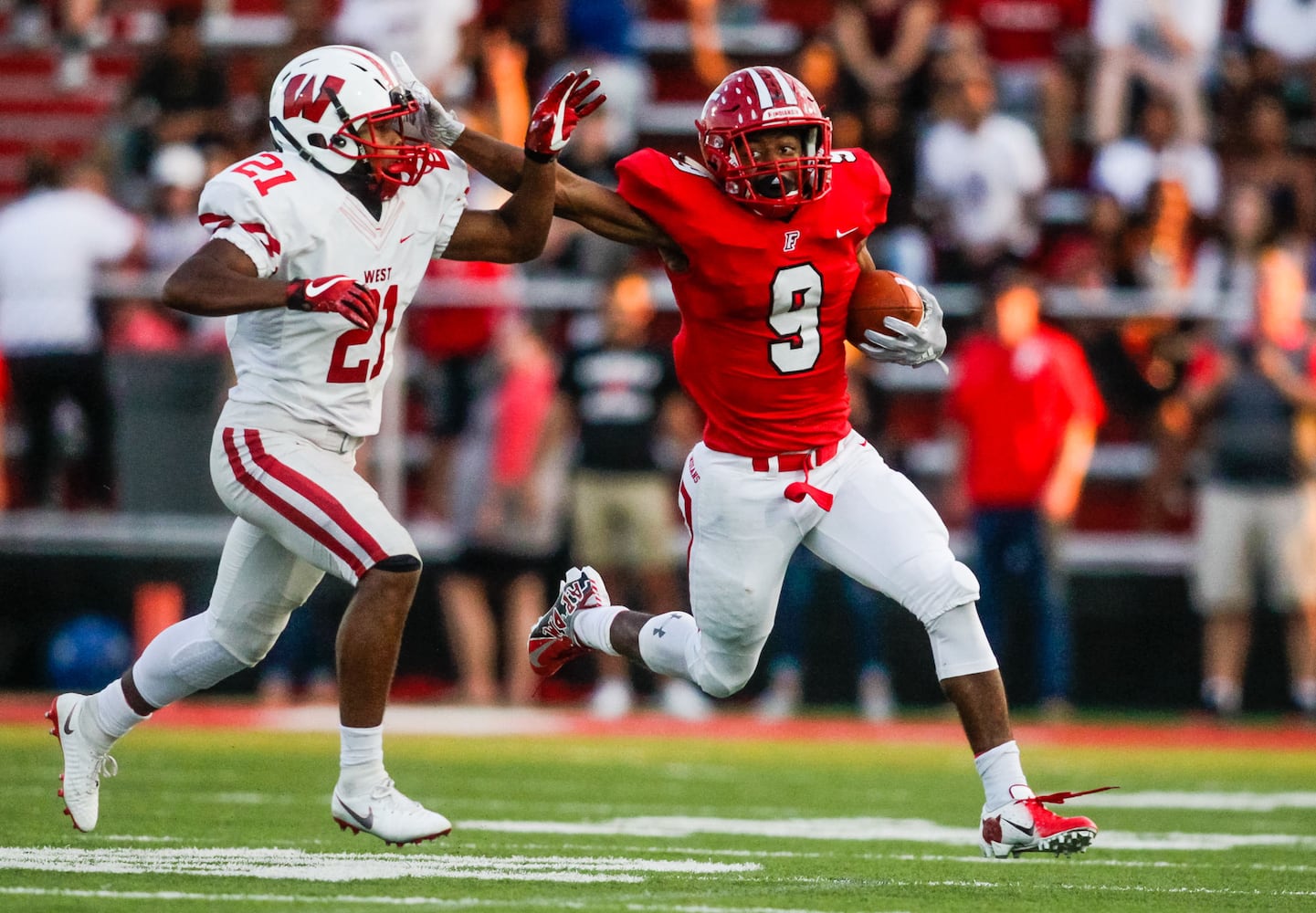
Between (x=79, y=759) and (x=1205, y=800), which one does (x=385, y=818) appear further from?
(x=1205, y=800)

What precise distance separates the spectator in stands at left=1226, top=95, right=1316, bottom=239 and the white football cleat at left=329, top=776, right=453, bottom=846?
23.9ft

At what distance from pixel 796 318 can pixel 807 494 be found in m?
0.45

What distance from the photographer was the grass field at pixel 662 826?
174 inches

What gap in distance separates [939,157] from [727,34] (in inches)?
87.2

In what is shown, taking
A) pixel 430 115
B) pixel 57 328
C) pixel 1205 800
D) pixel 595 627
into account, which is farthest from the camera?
pixel 57 328

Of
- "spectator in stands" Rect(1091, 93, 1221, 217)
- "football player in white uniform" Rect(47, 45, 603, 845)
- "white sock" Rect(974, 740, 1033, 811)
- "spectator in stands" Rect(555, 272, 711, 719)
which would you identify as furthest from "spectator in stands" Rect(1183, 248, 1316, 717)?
"football player in white uniform" Rect(47, 45, 603, 845)

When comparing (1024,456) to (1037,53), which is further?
(1037,53)

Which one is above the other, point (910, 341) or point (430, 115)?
point (430, 115)

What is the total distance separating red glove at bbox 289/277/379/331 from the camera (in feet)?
14.9

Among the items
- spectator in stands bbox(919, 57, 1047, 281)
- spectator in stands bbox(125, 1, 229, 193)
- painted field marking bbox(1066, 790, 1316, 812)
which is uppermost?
spectator in stands bbox(125, 1, 229, 193)

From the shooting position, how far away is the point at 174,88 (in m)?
12.1

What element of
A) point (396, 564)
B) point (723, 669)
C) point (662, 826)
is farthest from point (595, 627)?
point (396, 564)

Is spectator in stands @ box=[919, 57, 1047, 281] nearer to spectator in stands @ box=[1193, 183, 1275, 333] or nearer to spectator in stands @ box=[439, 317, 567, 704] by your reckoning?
spectator in stands @ box=[1193, 183, 1275, 333]

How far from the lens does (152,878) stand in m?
4.50
